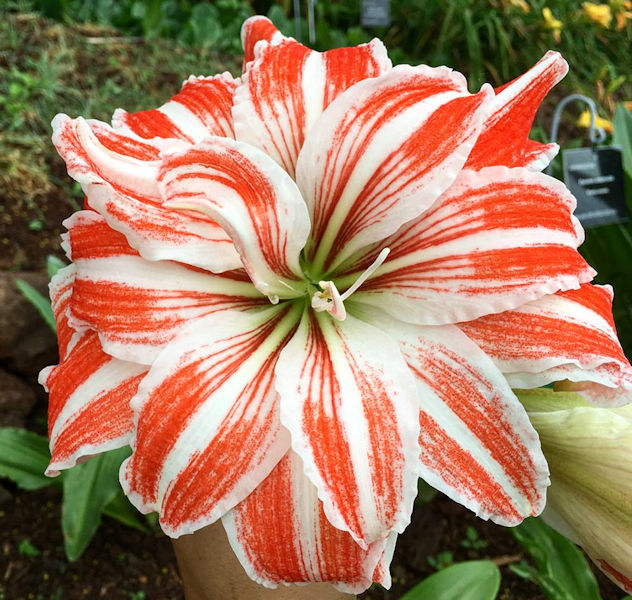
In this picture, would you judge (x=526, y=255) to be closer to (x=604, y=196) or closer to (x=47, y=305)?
(x=604, y=196)

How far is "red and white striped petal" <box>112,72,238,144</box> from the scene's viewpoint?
430 mm

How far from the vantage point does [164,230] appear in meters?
0.36

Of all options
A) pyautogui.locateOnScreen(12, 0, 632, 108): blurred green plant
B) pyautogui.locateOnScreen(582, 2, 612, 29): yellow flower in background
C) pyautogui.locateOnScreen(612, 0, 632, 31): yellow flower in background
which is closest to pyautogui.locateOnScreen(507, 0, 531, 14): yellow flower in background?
pyautogui.locateOnScreen(12, 0, 632, 108): blurred green plant

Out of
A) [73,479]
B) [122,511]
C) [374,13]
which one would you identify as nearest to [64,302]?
[73,479]

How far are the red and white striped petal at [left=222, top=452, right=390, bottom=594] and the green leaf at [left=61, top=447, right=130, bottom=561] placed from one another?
0.56 meters

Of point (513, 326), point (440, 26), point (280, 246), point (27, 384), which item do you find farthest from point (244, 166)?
point (440, 26)

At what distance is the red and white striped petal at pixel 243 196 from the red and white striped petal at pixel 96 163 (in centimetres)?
2

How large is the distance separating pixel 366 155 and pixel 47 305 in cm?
76

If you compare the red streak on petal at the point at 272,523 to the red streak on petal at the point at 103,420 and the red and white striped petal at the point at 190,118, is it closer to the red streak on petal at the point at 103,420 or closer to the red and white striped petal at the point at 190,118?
the red streak on petal at the point at 103,420

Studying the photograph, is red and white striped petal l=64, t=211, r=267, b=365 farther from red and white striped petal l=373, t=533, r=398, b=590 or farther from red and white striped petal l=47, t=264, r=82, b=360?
red and white striped petal l=373, t=533, r=398, b=590

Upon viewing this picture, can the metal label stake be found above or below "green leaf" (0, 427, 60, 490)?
above

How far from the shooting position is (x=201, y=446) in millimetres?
340

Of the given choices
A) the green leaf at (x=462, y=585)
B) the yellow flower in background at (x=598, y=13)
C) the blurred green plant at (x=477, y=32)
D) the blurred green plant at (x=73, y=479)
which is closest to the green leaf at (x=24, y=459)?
the blurred green plant at (x=73, y=479)

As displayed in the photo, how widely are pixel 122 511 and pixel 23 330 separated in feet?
A: 1.04
